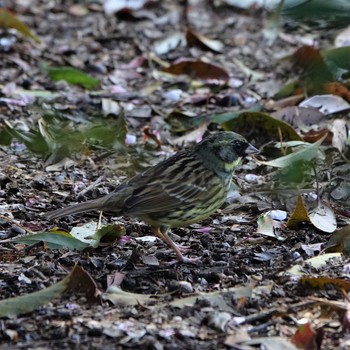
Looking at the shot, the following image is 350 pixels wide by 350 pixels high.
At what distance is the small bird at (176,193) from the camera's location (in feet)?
17.3

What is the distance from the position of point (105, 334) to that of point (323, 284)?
1100 millimetres

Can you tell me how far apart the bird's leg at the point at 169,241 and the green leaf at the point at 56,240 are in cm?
42

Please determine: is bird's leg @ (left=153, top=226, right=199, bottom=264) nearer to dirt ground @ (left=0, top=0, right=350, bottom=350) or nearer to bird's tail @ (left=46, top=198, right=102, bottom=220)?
Result: dirt ground @ (left=0, top=0, right=350, bottom=350)

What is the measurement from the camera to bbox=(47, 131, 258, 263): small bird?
5.27m

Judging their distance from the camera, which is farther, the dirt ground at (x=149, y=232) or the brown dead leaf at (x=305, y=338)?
the dirt ground at (x=149, y=232)

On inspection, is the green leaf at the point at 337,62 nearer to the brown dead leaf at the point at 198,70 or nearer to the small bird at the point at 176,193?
the small bird at the point at 176,193

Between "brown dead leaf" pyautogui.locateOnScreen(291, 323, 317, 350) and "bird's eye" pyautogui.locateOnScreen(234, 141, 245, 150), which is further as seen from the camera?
"bird's eye" pyautogui.locateOnScreen(234, 141, 245, 150)

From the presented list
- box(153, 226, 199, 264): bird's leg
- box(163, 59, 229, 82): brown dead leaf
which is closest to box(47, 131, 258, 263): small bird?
box(153, 226, 199, 264): bird's leg

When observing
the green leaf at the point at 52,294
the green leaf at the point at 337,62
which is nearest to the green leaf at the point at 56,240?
the green leaf at the point at 52,294

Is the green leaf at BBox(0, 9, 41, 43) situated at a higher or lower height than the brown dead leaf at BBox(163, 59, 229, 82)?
higher

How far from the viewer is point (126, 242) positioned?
5410 mm

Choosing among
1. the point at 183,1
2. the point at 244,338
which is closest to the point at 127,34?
the point at 183,1

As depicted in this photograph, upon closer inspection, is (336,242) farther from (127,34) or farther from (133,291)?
(127,34)

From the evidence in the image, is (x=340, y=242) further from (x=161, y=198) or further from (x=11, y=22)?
(x=11, y=22)
